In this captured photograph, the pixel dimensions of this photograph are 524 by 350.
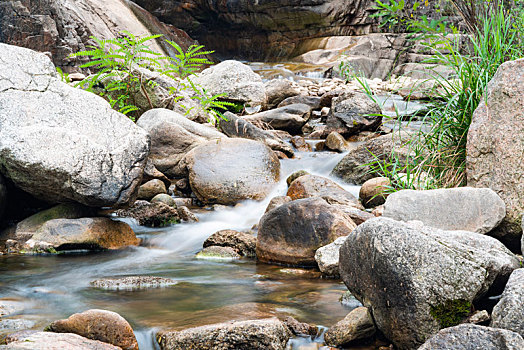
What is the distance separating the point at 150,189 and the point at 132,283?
328 centimetres

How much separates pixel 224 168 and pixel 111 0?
16.1 m

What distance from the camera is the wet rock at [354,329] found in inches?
Result: 113

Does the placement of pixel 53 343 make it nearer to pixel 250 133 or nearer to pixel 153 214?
pixel 153 214

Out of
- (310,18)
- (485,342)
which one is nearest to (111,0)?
(310,18)

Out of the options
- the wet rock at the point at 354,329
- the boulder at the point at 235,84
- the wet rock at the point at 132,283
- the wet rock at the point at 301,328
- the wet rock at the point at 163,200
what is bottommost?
the wet rock at the point at 163,200

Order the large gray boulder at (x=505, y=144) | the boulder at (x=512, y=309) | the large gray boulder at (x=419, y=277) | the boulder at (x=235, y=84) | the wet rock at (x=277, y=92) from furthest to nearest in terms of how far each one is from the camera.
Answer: the wet rock at (x=277, y=92), the boulder at (x=235, y=84), the large gray boulder at (x=505, y=144), the large gray boulder at (x=419, y=277), the boulder at (x=512, y=309)

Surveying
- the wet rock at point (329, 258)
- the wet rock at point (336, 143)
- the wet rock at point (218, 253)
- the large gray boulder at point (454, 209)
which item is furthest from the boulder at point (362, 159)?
the large gray boulder at point (454, 209)

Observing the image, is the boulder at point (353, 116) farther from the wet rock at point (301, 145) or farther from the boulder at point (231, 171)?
the boulder at point (231, 171)

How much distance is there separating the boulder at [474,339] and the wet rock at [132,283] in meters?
2.60

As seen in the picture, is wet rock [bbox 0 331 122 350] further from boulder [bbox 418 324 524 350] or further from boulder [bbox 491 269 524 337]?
boulder [bbox 491 269 524 337]

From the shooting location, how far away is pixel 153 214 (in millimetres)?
6500

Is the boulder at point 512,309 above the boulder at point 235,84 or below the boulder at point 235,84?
below

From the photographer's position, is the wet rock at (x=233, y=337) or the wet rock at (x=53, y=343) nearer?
the wet rock at (x=53, y=343)

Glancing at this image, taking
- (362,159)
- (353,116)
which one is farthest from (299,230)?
(353,116)
